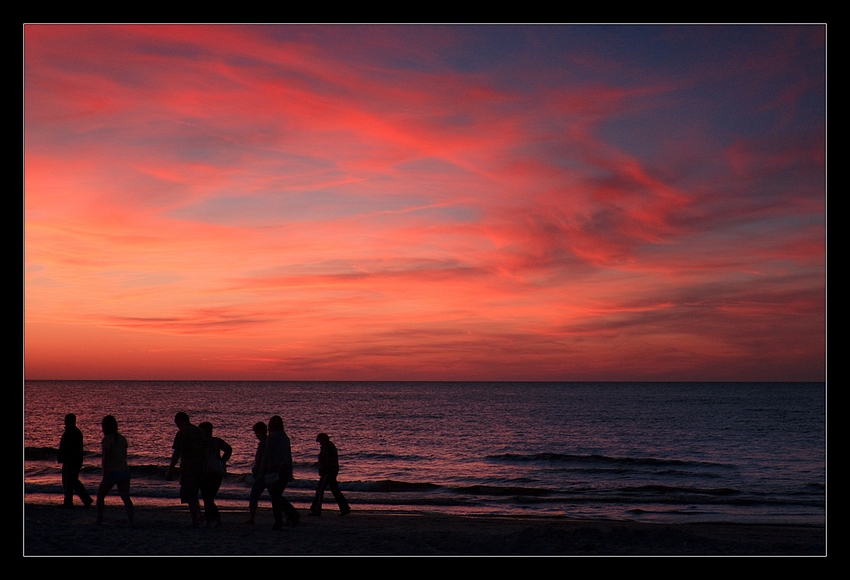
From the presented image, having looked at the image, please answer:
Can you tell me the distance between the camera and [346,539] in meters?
11.9

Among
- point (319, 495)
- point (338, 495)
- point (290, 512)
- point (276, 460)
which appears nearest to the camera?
point (276, 460)

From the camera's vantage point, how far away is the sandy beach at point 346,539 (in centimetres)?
1092

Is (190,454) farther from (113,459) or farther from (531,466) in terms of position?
(531,466)

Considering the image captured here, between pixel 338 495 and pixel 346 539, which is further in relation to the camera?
pixel 338 495

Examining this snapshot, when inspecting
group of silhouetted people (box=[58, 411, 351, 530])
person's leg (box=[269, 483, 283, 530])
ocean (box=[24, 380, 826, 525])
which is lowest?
ocean (box=[24, 380, 826, 525])

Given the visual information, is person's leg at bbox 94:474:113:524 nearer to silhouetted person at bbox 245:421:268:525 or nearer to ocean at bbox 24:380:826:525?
silhouetted person at bbox 245:421:268:525

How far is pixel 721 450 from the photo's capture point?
129 ft

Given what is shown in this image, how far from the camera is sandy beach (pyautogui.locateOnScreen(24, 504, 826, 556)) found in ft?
35.8

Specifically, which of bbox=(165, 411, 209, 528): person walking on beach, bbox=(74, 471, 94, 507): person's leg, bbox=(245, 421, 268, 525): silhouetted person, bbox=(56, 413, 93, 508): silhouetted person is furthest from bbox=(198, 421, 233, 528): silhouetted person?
bbox=(74, 471, 94, 507): person's leg

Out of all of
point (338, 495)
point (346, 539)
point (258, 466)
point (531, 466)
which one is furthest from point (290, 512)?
point (531, 466)

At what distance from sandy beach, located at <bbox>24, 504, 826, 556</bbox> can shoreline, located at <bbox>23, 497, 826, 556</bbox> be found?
0.6 inches

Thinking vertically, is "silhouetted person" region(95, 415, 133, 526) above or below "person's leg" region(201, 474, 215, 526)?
above

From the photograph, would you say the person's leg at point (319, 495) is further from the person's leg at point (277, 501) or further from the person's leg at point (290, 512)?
the person's leg at point (277, 501)

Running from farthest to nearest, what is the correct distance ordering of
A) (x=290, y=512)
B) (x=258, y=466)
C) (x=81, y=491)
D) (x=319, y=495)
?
(x=81, y=491) < (x=319, y=495) < (x=290, y=512) < (x=258, y=466)
